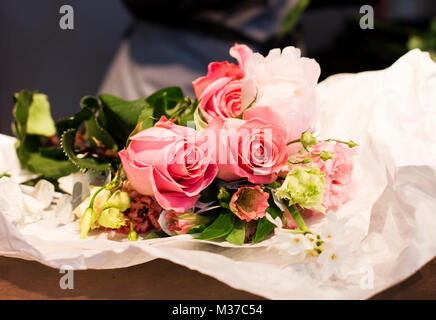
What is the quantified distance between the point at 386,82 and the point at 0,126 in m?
1.85

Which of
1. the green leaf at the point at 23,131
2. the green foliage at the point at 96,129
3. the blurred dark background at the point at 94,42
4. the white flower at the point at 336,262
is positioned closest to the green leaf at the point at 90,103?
the green foliage at the point at 96,129

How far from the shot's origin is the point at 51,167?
2.03 feet

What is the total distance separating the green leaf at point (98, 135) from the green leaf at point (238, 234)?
0.19 metres

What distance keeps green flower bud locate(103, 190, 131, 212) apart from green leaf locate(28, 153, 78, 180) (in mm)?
110

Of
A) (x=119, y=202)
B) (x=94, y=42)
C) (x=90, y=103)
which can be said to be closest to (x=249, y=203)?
(x=119, y=202)

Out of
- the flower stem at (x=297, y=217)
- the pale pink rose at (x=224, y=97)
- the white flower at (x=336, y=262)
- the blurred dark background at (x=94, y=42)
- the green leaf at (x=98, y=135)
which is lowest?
the white flower at (x=336, y=262)

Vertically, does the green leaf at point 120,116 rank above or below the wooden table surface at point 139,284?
above

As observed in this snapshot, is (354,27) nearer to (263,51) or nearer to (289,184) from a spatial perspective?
(263,51)

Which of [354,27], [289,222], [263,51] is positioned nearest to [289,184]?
[289,222]

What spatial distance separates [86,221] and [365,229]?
0.98 ft

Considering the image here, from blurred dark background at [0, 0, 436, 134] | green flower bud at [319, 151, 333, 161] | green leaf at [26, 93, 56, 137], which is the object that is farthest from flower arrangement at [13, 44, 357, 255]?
blurred dark background at [0, 0, 436, 134]

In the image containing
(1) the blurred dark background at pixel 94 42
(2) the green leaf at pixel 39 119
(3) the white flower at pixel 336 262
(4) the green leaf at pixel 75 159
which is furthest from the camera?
(1) the blurred dark background at pixel 94 42

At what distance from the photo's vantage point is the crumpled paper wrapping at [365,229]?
A: 450 millimetres

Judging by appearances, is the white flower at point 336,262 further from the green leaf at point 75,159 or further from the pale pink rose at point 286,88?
the green leaf at point 75,159
